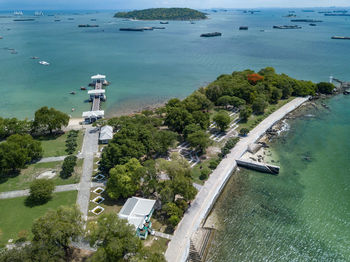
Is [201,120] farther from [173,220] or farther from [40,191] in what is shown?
[40,191]

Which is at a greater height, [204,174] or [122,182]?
[122,182]

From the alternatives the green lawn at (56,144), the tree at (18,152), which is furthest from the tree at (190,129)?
the tree at (18,152)

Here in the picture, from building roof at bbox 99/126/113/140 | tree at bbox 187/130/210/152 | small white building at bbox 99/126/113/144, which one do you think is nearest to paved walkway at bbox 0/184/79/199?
small white building at bbox 99/126/113/144

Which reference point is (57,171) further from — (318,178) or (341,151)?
(341,151)

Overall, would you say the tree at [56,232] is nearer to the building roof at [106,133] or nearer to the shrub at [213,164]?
the shrub at [213,164]

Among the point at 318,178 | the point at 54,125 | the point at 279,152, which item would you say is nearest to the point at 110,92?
the point at 54,125

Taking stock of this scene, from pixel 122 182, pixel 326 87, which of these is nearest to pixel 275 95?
pixel 326 87
